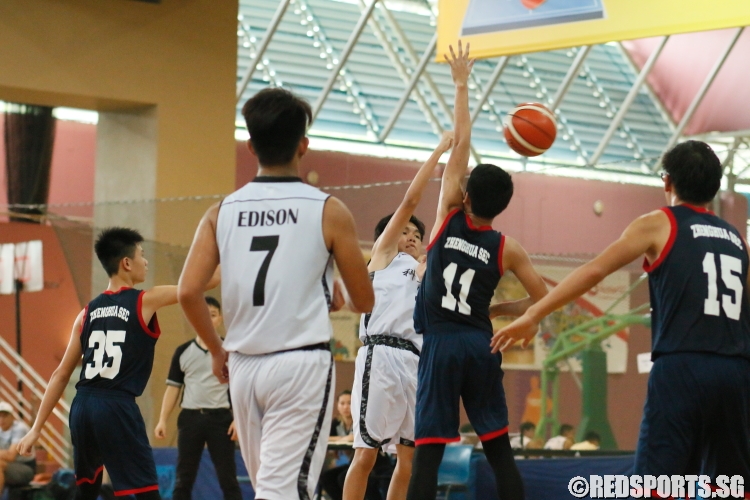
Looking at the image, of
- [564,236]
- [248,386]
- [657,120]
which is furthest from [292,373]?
[657,120]

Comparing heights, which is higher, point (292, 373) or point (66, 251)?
point (66, 251)

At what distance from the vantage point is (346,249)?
4113mm

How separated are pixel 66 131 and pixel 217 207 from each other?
39.2 feet

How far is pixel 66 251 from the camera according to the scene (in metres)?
10.2

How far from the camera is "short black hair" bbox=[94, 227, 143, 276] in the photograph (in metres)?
6.42

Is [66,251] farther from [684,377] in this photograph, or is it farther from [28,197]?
[684,377]

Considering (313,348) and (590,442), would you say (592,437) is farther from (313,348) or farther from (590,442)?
(313,348)

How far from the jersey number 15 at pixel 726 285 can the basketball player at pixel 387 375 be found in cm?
240

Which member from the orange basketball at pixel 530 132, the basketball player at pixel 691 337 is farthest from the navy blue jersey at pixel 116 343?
the basketball player at pixel 691 337

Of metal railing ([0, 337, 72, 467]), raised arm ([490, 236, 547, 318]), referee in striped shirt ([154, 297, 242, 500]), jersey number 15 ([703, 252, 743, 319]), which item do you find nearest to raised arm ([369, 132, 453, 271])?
raised arm ([490, 236, 547, 318])

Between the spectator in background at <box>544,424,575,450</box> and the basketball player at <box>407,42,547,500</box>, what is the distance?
12.8 ft

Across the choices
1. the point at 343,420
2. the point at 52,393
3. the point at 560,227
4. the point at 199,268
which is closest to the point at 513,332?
the point at 199,268

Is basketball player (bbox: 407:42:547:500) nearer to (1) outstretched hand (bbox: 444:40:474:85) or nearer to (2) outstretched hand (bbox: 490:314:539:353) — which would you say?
(1) outstretched hand (bbox: 444:40:474:85)

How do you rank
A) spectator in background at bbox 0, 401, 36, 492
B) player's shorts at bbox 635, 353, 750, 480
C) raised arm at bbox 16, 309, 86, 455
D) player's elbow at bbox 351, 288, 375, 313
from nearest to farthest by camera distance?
player's elbow at bbox 351, 288, 375, 313 < player's shorts at bbox 635, 353, 750, 480 < raised arm at bbox 16, 309, 86, 455 < spectator in background at bbox 0, 401, 36, 492
